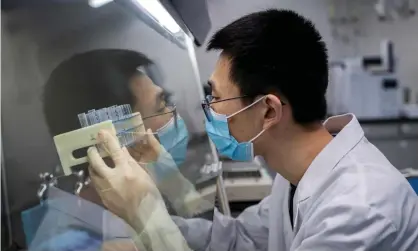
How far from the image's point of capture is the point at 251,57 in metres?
1.12

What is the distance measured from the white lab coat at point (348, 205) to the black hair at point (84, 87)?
387 mm

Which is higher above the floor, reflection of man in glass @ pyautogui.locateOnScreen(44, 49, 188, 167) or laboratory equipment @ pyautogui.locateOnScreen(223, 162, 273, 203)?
reflection of man in glass @ pyautogui.locateOnScreen(44, 49, 188, 167)

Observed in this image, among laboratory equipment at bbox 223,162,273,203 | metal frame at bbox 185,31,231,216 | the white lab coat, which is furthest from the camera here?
laboratory equipment at bbox 223,162,273,203

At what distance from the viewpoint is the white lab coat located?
0.94 m

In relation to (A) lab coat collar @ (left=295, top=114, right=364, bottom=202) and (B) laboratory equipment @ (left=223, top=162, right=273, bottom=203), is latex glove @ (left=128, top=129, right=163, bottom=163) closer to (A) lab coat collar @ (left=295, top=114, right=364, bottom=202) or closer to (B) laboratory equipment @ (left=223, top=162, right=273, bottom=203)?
(A) lab coat collar @ (left=295, top=114, right=364, bottom=202)

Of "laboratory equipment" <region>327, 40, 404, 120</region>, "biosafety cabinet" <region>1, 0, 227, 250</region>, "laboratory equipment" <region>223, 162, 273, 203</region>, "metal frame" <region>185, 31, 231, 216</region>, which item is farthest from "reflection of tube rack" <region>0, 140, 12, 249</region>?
"laboratory equipment" <region>327, 40, 404, 120</region>

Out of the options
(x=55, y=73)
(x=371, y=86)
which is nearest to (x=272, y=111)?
(x=55, y=73)

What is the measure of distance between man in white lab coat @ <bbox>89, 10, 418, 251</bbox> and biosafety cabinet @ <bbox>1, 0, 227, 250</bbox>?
0.17 metres

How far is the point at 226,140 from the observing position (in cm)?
120

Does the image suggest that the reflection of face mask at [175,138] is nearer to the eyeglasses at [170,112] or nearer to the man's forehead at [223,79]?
the eyeglasses at [170,112]

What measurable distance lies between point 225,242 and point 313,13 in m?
1.63

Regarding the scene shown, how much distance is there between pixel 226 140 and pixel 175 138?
23 cm

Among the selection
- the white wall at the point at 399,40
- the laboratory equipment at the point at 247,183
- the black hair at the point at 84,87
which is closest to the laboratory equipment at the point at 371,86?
the white wall at the point at 399,40

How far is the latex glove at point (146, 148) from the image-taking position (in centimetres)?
118
